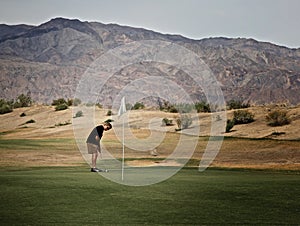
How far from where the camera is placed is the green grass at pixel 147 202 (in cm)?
863

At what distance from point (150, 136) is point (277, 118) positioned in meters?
9.41

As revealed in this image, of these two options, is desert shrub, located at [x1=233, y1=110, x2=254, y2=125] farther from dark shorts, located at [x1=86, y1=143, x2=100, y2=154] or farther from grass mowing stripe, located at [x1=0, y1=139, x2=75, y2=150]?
dark shorts, located at [x1=86, y1=143, x2=100, y2=154]

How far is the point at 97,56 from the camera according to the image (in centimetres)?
13412

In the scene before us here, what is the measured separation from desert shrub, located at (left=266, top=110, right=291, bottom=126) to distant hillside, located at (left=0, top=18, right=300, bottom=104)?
49.4m

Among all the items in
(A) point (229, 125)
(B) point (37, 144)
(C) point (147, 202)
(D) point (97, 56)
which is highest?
(D) point (97, 56)

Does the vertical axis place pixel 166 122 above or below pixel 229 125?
above

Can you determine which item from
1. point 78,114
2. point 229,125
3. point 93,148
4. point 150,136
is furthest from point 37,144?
point 93,148

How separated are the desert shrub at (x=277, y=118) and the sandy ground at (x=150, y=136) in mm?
411

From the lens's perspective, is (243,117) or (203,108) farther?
(203,108)

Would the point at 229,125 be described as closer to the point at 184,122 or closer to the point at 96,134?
the point at 184,122

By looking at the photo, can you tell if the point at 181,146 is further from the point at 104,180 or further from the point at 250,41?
the point at 250,41

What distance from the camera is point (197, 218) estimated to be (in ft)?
28.8

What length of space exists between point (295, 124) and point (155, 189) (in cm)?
2517

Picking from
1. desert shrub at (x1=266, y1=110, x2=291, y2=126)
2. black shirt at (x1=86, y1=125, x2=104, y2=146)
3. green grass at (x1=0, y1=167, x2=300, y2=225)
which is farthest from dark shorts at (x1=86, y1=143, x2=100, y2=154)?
desert shrub at (x1=266, y1=110, x2=291, y2=126)
